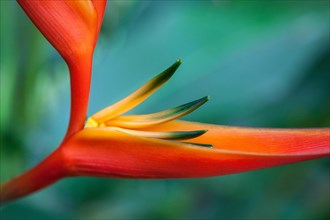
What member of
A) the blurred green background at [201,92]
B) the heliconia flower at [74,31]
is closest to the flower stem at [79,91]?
the heliconia flower at [74,31]

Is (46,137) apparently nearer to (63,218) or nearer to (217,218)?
(63,218)

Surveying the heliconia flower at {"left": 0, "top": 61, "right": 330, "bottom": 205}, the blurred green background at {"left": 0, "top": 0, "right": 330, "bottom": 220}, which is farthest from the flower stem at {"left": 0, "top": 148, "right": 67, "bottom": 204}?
the blurred green background at {"left": 0, "top": 0, "right": 330, "bottom": 220}

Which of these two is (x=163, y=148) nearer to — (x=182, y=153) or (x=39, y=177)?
(x=182, y=153)

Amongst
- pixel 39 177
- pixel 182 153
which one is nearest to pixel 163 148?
pixel 182 153

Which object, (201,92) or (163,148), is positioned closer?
(163,148)

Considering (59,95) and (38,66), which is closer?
(38,66)

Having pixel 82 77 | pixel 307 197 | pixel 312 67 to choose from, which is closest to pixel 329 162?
pixel 307 197

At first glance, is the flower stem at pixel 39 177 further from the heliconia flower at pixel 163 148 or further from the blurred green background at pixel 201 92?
the blurred green background at pixel 201 92
